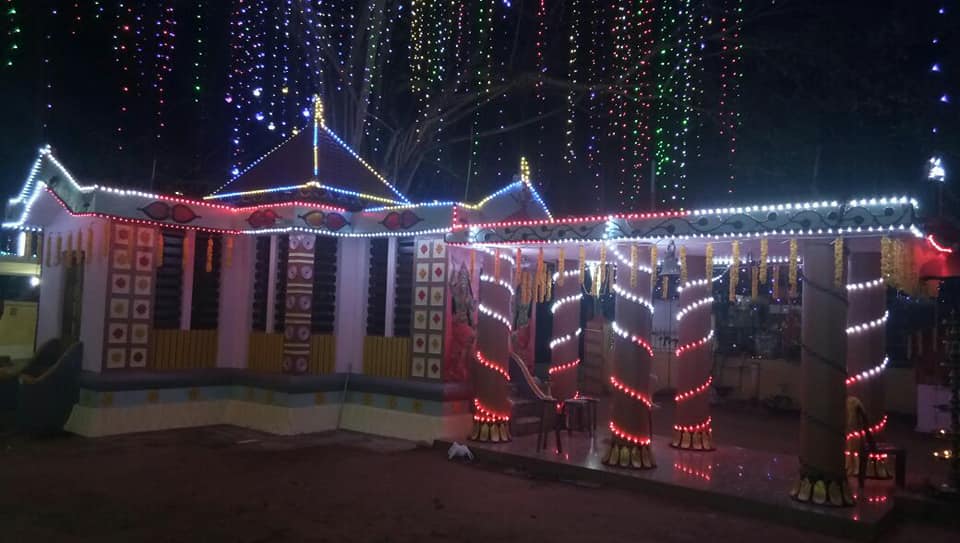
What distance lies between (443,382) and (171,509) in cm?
475

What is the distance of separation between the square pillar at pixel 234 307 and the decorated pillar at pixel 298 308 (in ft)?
3.43

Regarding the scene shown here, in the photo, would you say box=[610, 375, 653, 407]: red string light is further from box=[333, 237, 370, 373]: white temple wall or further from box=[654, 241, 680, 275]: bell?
box=[333, 237, 370, 373]: white temple wall

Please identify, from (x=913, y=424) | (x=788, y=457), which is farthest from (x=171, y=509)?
(x=913, y=424)

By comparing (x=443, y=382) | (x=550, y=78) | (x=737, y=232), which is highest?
(x=550, y=78)

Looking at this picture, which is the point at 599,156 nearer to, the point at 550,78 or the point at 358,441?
the point at 550,78

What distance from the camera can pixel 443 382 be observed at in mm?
11492

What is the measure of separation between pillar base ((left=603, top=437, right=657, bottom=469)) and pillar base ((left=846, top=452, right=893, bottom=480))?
253 cm

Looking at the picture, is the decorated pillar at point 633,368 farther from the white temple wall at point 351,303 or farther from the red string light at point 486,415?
the white temple wall at point 351,303

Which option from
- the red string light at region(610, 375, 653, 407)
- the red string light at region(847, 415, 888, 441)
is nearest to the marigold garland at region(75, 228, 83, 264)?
the red string light at region(610, 375, 653, 407)

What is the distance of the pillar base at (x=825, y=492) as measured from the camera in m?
7.96

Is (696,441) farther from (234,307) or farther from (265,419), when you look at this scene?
(234,307)

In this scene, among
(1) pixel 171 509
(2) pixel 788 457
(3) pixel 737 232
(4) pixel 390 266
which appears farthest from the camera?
(4) pixel 390 266

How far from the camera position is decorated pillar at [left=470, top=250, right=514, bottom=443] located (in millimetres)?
11078

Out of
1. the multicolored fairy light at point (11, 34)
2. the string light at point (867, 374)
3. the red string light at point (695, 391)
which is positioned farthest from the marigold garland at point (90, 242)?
the string light at point (867, 374)
